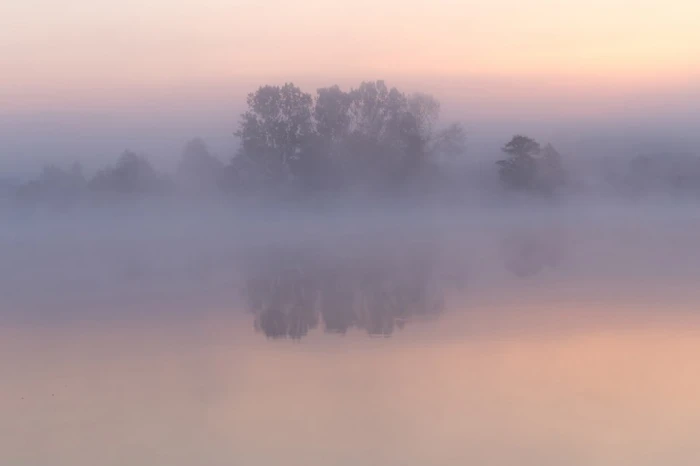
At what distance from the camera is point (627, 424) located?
7.03 meters

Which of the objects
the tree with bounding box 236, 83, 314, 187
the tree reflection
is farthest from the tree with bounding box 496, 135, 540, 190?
the tree reflection

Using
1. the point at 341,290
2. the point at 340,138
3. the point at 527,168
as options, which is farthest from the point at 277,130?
the point at 341,290

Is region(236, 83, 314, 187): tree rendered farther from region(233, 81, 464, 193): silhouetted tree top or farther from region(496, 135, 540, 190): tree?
region(496, 135, 540, 190): tree

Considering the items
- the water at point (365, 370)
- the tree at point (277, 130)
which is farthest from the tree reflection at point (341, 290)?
the tree at point (277, 130)

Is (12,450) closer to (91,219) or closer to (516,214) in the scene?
(516,214)

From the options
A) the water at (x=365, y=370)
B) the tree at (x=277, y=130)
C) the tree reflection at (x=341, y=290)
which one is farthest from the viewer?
the tree at (x=277, y=130)

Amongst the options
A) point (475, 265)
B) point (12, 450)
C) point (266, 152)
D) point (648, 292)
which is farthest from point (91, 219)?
point (12, 450)

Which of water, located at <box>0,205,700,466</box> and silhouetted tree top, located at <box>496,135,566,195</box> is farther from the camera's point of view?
silhouetted tree top, located at <box>496,135,566,195</box>

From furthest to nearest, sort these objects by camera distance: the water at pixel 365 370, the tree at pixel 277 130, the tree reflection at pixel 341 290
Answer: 1. the tree at pixel 277 130
2. the tree reflection at pixel 341 290
3. the water at pixel 365 370

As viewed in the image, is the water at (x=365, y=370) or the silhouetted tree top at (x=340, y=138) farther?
the silhouetted tree top at (x=340, y=138)

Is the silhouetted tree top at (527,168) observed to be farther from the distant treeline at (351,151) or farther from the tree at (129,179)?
the tree at (129,179)

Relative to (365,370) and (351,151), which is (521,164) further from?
(365,370)

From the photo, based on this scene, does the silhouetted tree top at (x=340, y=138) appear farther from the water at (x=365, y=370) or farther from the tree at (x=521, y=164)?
the water at (x=365, y=370)

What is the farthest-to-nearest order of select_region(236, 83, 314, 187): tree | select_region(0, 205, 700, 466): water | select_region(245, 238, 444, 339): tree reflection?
select_region(236, 83, 314, 187): tree, select_region(245, 238, 444, 339): tree reflection, select_region(0, 205, 700, 466): water
